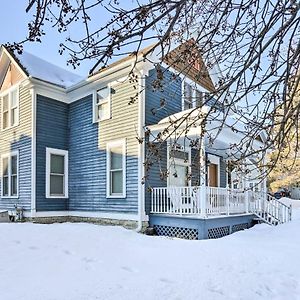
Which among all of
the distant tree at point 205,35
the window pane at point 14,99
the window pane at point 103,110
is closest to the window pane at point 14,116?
the window pane at point 14,99

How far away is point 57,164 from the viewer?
41.5 feet

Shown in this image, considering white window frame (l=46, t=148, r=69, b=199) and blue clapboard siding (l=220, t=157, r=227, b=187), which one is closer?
white window frame (l=46, t=148, r=69, b=199)

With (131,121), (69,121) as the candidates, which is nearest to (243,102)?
(131,121)

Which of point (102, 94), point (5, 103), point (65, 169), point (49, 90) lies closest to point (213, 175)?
point (102, 94)

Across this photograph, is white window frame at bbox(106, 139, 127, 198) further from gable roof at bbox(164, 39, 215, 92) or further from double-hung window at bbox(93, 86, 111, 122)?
gable roof at bbox(164, 39, 215, 92)

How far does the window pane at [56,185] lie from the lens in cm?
1235

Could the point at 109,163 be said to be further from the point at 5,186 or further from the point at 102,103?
the point at 5,186

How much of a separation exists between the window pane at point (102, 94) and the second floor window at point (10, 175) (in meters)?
3.88

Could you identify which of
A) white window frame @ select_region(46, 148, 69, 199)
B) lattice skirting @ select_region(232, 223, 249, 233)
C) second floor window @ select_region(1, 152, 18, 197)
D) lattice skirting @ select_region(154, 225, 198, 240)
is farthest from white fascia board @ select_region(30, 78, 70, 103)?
lattice skirting @ select_region(232, 223, 249, 233)

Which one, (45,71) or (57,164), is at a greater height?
(45,71)

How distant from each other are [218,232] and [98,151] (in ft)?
15.6

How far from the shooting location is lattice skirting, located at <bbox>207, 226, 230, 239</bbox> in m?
10.1

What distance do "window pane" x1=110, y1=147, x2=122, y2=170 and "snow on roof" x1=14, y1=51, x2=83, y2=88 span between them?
3403 millimetres

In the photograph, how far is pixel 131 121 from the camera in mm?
10797
